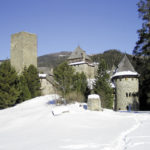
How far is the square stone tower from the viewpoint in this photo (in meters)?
37.1

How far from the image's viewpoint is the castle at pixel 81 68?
2702 centimetres

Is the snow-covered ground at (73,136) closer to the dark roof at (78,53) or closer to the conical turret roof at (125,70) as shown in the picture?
the conical turret roof at (125,70)

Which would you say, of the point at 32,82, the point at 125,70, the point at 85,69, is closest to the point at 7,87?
the point at 32,82

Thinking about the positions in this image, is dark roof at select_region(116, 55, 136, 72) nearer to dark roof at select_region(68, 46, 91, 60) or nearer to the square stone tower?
the square stone tower

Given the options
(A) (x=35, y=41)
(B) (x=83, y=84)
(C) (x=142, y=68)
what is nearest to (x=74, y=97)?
(C) (x=142, y=68)

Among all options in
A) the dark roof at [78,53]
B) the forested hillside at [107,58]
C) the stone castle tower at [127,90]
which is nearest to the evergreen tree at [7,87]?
the stone castle tower at [127,90]

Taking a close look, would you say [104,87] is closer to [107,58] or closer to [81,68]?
[81,68]

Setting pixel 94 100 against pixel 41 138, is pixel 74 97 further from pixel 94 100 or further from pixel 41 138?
pixel 41 138

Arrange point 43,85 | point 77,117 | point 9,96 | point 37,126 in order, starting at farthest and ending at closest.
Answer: point 43,85, point 9,96, point 77,117, point 37,126

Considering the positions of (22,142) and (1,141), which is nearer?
(22,142)

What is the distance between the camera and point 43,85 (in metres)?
37.3

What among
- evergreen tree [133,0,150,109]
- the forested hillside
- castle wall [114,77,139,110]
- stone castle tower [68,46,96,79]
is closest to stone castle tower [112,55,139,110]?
castle wall [114,77,139,110]

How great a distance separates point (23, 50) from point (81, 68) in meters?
13.1

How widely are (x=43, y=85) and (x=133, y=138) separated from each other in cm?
3087
